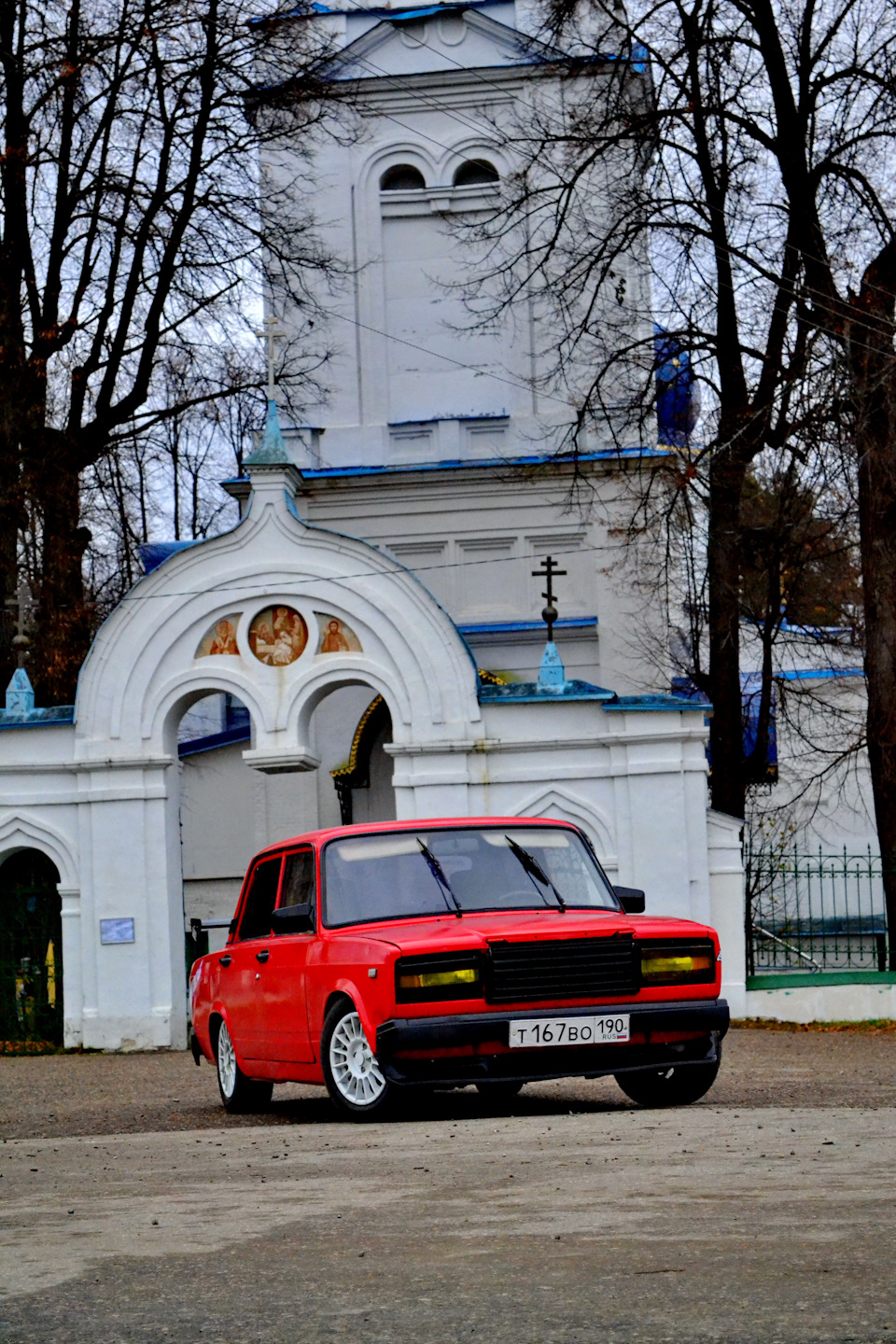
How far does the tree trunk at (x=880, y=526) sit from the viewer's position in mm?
19922

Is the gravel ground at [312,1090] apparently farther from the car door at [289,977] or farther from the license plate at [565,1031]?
the license plate at [565,1031]

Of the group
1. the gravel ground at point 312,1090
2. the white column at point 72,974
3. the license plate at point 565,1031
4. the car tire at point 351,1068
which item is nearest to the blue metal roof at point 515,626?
the white column at point 72,974

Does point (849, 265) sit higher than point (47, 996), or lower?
higher

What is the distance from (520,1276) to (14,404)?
19.1 meters

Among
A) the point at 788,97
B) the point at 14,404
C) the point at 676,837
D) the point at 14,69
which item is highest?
the point at 14,69

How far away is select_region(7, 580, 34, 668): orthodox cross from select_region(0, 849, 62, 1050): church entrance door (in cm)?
222

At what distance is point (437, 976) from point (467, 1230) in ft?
12.0

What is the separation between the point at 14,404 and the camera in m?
22.8

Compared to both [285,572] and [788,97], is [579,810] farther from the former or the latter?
[788,97]

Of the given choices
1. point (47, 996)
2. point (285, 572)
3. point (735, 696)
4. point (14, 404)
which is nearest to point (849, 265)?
point (735, 696)

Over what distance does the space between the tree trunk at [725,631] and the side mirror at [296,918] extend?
481 inches

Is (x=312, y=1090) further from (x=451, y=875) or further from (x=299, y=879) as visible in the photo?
(x=451, y=875)

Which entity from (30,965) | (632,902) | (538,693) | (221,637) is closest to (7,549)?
(221,637)

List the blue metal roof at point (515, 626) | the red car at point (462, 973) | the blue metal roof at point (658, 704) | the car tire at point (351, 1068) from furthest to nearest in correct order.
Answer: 1. the blue metal roof at point (515, 626)
2. the blue metal roof at point (658, 704)
3. the car tire at point (351, 1068)
4. the red car at point (462, 973)
